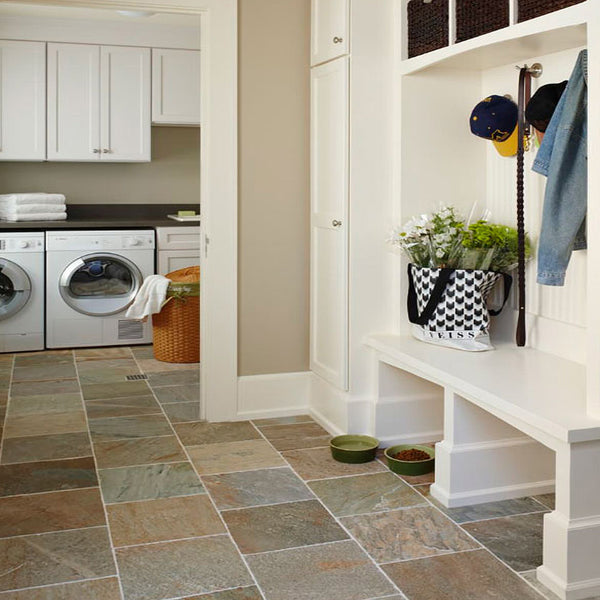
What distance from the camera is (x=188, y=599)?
2.32m

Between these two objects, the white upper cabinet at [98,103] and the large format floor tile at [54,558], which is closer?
the large format floor tile at [54,558]

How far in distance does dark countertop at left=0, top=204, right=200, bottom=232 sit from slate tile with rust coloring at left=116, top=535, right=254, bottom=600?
→ 11.8 feet

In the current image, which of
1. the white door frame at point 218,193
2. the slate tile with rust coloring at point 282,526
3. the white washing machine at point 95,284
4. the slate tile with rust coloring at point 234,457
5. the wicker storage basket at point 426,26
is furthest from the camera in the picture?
the white washing machine at point 95,284

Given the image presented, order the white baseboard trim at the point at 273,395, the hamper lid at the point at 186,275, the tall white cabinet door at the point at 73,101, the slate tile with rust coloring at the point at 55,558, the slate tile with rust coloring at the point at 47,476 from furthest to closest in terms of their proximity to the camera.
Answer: the tall white cabinet door at the point at 73,101 → the hamper lid at the point at 186,275 → the white baseboard trim at the point at 273,395 → the slate tile with rust coloring at the point at 47,476 → the slate tile with rust coloring at the point at 55,558

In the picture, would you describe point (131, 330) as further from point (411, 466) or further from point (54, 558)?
point (54, 558)

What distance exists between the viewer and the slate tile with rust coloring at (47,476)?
3.18m

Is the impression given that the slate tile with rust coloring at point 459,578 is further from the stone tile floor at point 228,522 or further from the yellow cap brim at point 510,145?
the yellow cap brim at point 510,145

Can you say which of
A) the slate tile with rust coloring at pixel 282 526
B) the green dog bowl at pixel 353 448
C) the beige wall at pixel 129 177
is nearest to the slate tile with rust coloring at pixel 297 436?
the green dog bowl at pixel 353 448

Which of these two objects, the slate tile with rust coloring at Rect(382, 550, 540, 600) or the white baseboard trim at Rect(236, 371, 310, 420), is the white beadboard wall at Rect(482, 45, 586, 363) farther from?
the white baseboard trim at Rect(236, 371, 310, 420)

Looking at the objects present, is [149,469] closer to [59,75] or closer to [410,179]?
[410,179]

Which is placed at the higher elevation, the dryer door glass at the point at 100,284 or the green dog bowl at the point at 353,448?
the dryer door glass at the point at 100,284

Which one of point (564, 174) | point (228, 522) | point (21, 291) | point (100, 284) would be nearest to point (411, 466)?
point (228, 522)

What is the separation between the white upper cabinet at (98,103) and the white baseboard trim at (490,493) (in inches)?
155

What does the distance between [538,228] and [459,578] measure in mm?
1451
